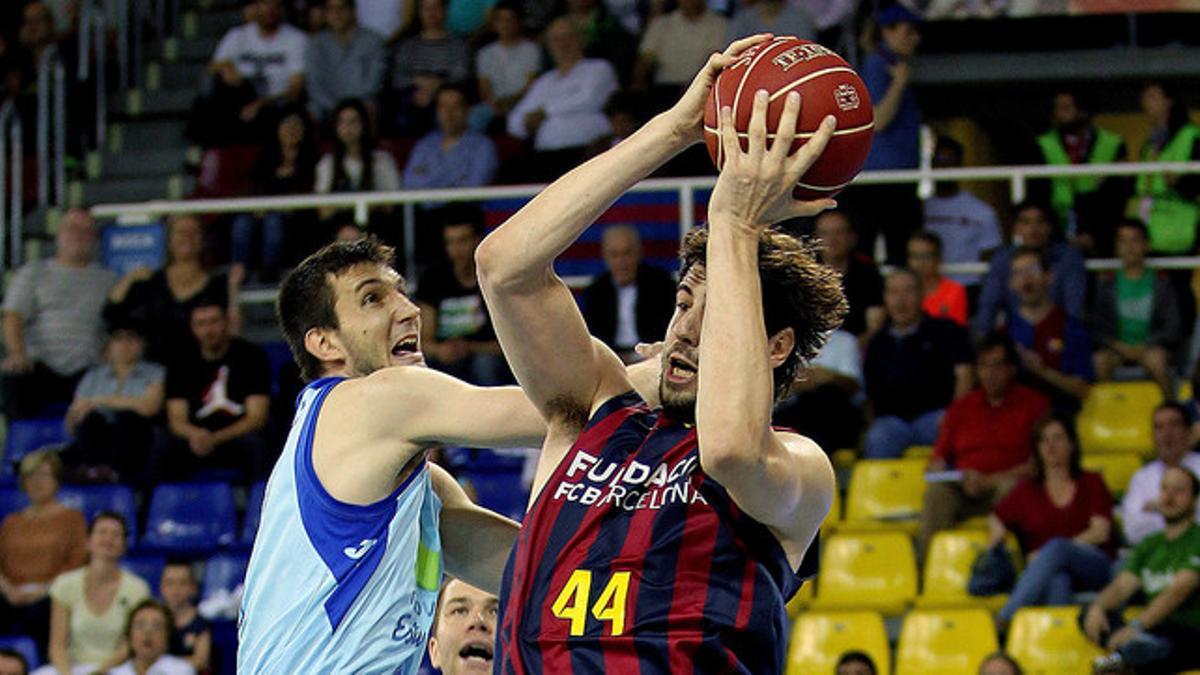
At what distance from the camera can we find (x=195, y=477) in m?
12.3

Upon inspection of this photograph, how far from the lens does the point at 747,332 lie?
4094mm

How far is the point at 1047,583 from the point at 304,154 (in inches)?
238

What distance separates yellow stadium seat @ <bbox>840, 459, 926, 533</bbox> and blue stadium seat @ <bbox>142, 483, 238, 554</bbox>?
3633mm

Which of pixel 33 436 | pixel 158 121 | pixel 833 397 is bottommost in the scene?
pixel 33 436

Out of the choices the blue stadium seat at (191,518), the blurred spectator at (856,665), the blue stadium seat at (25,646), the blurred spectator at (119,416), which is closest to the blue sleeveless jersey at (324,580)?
the blurred spectator at (856,665)

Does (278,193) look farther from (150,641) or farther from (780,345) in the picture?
(780,345)

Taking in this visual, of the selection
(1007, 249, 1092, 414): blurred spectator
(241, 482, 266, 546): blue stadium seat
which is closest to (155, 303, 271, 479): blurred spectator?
(241, 482, 266, 546): blue stadium seat

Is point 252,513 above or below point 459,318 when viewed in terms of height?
below

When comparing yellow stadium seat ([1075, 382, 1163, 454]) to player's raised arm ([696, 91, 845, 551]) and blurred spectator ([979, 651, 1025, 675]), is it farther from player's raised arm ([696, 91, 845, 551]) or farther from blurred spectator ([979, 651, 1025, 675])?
player's raised arm ([696, 91, 845, 551])

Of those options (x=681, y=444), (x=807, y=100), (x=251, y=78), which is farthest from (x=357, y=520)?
(x=251, y=78)

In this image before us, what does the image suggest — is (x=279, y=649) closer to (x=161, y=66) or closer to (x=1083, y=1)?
(x=1083, y=1)

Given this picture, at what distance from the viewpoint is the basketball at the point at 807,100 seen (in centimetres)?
417

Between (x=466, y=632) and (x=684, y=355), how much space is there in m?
2.07

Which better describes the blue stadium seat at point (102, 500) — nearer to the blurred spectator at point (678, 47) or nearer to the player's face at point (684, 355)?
the blurred spectator at point (678, 47)
